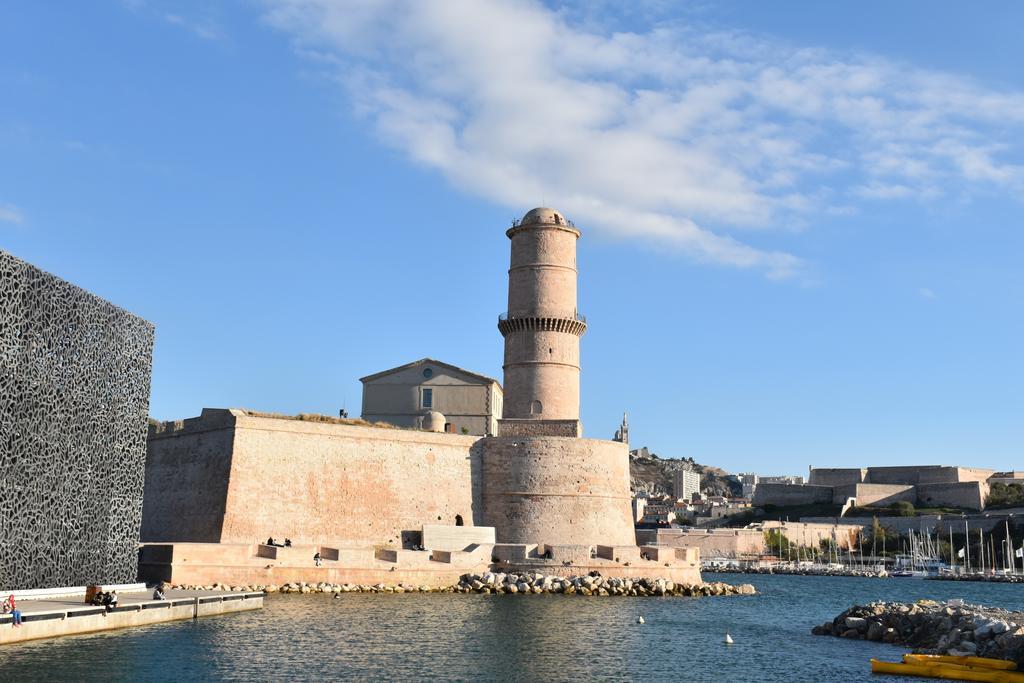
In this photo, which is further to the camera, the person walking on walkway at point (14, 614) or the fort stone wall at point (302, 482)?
the fort stone wall at point (302, 482)

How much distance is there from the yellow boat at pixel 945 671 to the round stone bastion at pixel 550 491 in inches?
623

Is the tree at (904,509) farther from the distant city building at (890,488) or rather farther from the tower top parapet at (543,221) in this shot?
the tower top parapet at (543,221)

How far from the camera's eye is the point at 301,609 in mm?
23500

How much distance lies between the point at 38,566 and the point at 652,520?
67520mm

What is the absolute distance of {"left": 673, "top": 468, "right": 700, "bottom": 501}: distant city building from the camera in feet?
397

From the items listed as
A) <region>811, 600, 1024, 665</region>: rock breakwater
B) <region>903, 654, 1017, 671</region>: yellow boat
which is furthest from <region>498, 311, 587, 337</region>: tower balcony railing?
<region>903, 654, 1017, 671</region>: yellow boat

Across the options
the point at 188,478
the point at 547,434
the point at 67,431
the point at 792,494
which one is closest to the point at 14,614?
the point at 67,431

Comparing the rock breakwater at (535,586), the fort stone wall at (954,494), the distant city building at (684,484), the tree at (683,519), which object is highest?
the distant city building at (684,484)

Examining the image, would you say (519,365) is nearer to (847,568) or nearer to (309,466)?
(309,466)

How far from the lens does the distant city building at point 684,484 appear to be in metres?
121

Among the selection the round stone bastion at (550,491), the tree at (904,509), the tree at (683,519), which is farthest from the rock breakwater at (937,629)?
the tree at (683,519)

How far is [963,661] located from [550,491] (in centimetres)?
1722

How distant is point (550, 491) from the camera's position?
1335 inches

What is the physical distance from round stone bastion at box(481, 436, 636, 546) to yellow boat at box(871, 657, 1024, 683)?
15836mm
